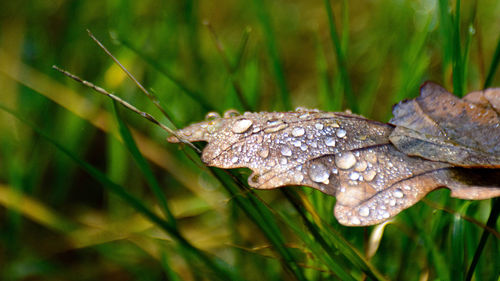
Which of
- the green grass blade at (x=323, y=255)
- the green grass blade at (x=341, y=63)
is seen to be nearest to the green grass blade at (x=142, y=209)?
the green grass blade at (x=323, y=255)

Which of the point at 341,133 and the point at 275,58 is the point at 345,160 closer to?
the point at 341,133

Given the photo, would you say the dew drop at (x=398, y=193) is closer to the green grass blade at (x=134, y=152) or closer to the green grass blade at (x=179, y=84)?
the green grass blade at (x=134, y=152)

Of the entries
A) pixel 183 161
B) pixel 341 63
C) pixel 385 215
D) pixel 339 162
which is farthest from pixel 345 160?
pixel 183 161

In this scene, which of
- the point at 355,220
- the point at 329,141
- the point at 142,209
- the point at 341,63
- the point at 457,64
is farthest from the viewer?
the point at 341,63

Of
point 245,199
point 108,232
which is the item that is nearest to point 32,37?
point 108,232

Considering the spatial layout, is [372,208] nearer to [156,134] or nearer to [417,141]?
[417,141]
